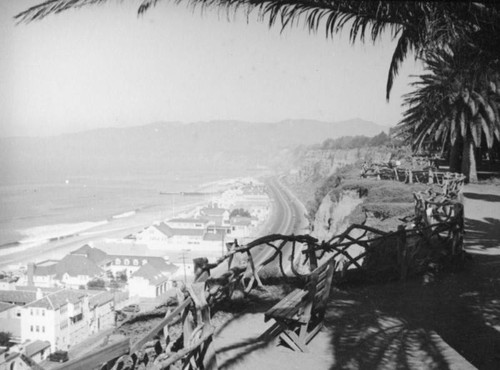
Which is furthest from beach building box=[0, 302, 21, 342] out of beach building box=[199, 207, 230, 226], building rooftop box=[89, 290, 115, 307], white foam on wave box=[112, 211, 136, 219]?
white foam on wave box=[112, 211, 136, 219]

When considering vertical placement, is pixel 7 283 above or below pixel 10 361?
below

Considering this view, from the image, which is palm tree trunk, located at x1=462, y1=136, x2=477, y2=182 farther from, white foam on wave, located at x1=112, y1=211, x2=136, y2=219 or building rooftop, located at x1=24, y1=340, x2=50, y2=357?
white foam on wave, located at x1=112, y1=211, x2=136, y2=219

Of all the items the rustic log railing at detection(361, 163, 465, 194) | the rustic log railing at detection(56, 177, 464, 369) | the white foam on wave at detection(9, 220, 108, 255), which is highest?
the rustic log railing at detection(361, 163, 465, 194)

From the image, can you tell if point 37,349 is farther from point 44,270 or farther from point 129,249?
point 129,249

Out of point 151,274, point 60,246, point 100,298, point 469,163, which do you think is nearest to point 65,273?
point 151,274

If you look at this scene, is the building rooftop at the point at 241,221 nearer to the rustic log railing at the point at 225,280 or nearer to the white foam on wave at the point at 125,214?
the white foam on wave at the point at 125,214

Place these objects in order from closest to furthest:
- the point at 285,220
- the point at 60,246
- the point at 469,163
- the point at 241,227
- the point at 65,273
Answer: the point at 65,273 < the point at 469,163 < the point at 60,246 < the point at 241,227 < the point at 285,220
